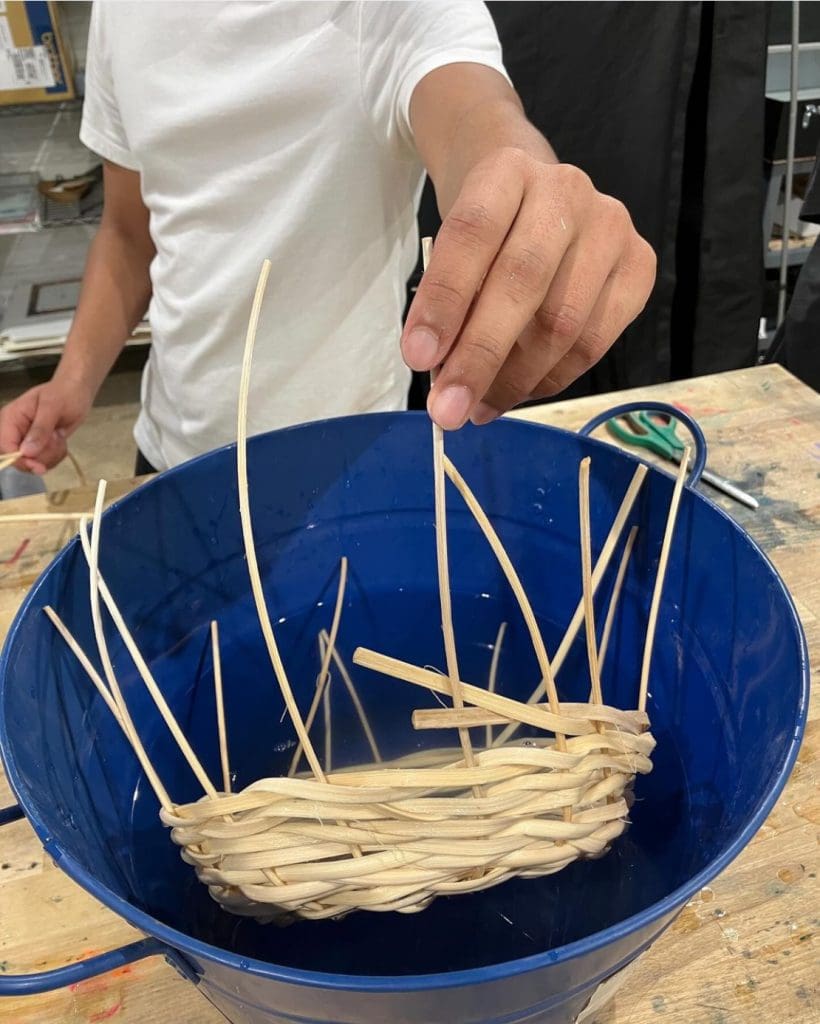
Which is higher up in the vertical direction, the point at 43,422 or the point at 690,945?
the point at 43,422

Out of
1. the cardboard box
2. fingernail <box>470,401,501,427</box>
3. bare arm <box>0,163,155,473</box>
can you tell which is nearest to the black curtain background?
bare arm <box>0,163,155,473</box>

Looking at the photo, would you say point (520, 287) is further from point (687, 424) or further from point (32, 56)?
point (32, 56)

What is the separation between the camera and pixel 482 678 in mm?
500

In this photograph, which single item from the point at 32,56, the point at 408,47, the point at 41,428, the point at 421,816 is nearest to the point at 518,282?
the point at 421,816

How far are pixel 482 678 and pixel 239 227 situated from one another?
0.43 meters

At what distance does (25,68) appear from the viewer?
61.0 inches

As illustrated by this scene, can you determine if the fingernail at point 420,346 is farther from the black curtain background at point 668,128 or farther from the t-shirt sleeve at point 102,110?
the black curtain background at point 668,128

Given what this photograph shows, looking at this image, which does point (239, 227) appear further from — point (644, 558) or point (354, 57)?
point (644, 558)

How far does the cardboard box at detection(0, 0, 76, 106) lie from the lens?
1477mm

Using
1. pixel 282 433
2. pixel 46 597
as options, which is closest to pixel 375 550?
pixel 282 433

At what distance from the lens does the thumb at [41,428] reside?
666mm

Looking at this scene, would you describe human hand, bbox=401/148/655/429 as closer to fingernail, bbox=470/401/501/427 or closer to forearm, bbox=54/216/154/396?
fingernail, bbox=470/401/501/427

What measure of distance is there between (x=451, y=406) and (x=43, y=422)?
523 millimetres

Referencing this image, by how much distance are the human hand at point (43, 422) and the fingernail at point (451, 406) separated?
1.57ft
